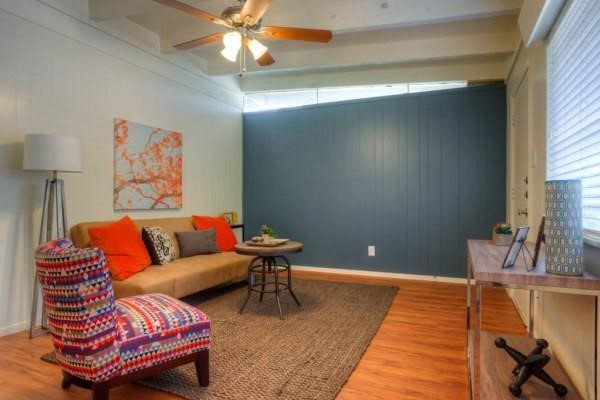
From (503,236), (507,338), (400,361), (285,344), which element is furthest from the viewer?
(285,344)

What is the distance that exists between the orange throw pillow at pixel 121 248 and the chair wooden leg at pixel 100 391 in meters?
1.36

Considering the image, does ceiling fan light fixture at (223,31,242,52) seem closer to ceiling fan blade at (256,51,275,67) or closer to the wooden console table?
ceiling fan blade at (256,51,275,67)

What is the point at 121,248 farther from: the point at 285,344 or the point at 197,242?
the point at 285,344

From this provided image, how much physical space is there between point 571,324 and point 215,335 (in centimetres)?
218

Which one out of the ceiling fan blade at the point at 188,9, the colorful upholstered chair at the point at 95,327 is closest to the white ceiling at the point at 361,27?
the ceiling fan blade at the point at 188,9

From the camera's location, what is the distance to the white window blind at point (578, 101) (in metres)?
1.55

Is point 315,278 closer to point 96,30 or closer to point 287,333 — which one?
point 287,333

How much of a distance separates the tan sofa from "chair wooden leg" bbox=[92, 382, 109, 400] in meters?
1.15

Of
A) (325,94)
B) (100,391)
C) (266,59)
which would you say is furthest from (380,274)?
(100,391)

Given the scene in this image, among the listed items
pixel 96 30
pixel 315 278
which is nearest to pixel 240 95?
pixel 96 30

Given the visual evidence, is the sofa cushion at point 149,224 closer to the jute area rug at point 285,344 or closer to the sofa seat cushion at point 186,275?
the sofa seat cushion at point 186,275

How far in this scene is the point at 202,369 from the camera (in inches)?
75.9

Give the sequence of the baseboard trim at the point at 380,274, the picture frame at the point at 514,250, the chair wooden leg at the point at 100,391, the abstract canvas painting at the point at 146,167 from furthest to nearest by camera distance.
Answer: the baseboard trim at the point at 380,274 → the abstract canvas painting at the point at 146,167 → the chair wooden leg at the point at 100,391 → the picture frame at the point at 514,250

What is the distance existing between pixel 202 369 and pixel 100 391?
0.49 meters
